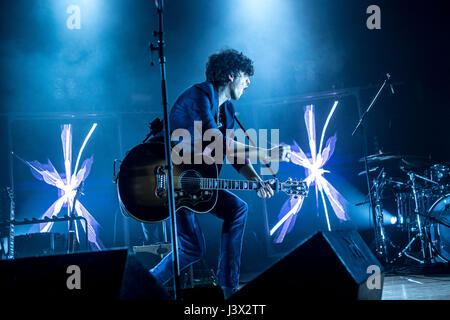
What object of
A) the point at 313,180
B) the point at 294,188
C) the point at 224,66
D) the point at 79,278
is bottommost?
the point at 79,278

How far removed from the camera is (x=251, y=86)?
8531 mm

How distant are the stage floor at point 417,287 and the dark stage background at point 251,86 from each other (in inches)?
120

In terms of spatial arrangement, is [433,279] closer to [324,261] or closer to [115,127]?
[324,261]

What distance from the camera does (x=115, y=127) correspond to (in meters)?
8.36

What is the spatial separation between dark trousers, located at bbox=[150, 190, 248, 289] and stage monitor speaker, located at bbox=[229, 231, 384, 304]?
2.83ft

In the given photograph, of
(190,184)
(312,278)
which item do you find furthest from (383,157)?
(312,278)

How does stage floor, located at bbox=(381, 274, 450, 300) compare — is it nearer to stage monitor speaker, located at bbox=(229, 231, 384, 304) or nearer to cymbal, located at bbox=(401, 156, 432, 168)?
stage monitor speaker, located at bbox=(229, 231, 384, 304)

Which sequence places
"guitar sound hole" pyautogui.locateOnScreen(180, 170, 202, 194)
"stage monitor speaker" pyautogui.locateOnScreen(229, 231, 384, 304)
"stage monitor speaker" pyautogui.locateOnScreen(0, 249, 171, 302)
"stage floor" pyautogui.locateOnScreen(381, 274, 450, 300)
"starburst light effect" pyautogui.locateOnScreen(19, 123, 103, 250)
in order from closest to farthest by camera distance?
"stage monitor speaker" pyautogui.locateOnScreen(0, 249, 171, 302) < "stage monitor speaker" pyautogui.locateOnScreen(229, 231, 384, 304) < "guitar sound hole" pyautogui.locateOnScreen(180, 170, 202, 194) < "stage floor" pyautogui.locateOnScreen(381, 274, 450, 300) < "starburst light effect" pyautogui.locateOnScreen(19, 123, 103, 250)

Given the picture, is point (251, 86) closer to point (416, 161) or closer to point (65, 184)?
point (416, 161)

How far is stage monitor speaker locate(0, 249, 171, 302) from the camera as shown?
2.01m

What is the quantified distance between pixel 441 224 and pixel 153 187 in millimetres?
4217

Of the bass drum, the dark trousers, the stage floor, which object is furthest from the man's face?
the bass drum

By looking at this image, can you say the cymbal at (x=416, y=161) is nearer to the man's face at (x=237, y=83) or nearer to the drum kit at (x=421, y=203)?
the drum kit at (x=421, y=203)
